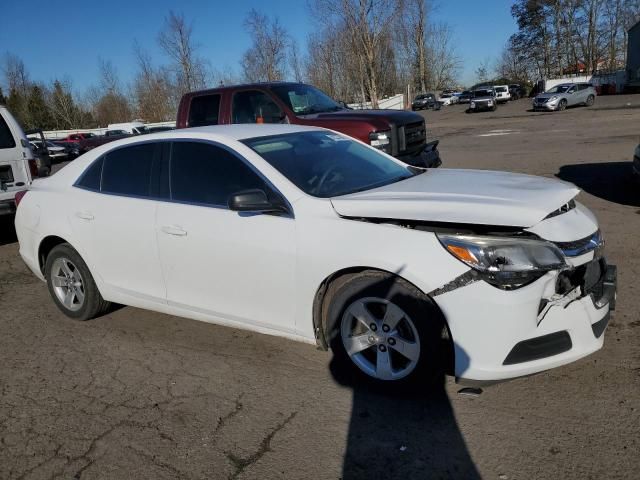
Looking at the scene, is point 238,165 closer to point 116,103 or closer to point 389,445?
point 389,445

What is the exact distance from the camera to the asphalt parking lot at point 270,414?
2.65 metres

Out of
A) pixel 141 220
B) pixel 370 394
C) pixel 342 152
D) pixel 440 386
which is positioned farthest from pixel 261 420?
pixel 342 152

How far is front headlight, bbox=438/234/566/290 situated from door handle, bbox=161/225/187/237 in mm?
1830

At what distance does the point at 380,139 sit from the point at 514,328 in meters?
5.48

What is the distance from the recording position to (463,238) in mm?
2854

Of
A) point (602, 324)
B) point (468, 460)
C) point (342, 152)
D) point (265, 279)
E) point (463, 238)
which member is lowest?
point (468, 460)

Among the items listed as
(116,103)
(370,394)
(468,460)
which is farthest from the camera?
(116,103)

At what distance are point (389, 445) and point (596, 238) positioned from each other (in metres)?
1.73

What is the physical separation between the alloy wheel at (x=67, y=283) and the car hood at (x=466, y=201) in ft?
8.65

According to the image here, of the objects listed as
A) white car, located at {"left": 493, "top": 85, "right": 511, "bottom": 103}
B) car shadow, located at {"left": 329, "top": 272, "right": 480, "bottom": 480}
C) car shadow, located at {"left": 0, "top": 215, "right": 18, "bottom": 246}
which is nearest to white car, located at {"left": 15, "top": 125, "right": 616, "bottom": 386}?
car shadow, located at {"left": 329, "top": 272, "right": 480, "bottom": 480}

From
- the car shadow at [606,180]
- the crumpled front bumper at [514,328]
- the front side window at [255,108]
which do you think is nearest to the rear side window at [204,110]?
the front side window at [255,108]

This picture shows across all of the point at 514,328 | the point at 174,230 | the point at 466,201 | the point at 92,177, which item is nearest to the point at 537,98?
the point at 92,177

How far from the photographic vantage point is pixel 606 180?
368 inches

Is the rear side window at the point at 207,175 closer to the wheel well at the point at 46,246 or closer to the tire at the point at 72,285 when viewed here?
the tire at the point at 72,285
